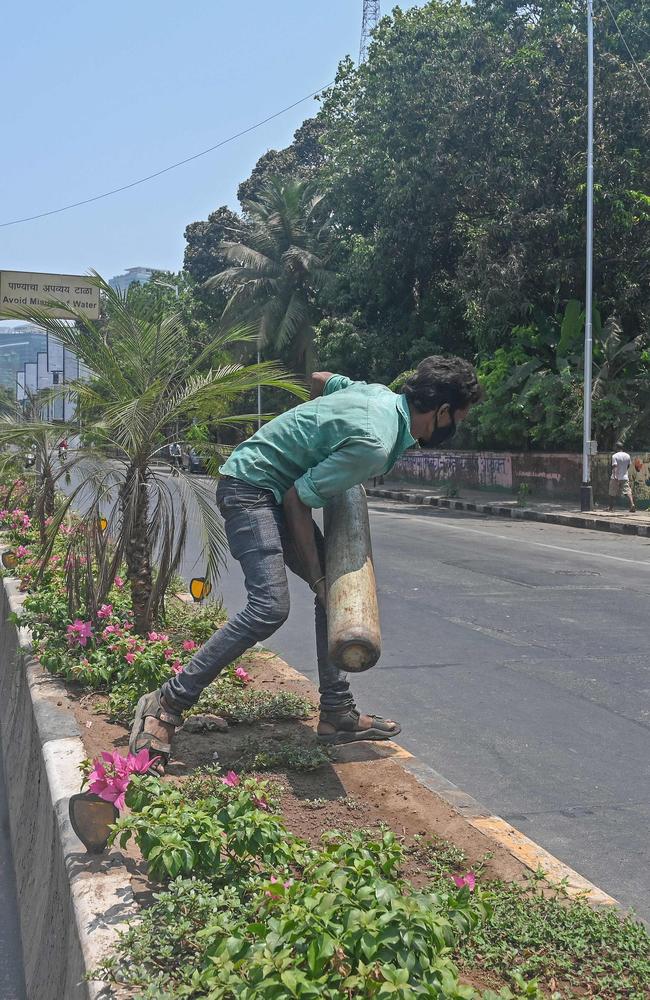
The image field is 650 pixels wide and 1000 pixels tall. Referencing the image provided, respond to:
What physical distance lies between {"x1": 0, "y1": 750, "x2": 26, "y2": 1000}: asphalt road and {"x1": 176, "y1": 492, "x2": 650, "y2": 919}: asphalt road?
1976mm

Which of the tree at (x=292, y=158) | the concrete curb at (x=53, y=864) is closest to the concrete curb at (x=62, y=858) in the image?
the concrete curb at (x=53, y=864)

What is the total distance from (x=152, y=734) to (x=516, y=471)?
25441mm

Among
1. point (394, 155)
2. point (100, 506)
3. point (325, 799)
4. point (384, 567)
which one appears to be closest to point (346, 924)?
point (325, 799)

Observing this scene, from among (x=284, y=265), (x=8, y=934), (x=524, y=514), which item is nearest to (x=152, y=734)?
(x=8, y=934)

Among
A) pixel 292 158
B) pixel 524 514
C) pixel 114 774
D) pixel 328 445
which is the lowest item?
pixel 524 514

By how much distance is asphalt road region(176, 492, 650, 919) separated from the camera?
175 inches

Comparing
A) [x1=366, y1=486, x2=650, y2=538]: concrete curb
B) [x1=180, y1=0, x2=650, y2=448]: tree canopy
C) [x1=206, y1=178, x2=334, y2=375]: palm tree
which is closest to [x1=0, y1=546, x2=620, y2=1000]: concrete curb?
[x1=366, y1=486, x2=650, y2=538]: concrete curb

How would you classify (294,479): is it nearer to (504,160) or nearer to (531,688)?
(531,688)

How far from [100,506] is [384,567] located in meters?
7.11

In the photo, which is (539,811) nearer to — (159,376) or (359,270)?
(159,376)

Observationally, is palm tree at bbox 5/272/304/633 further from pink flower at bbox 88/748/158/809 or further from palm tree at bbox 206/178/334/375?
palm tree at bbox 206/178/334/375

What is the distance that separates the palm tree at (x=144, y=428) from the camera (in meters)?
A: 6.05

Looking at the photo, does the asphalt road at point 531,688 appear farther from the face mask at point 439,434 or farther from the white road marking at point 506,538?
the face mask at point 439,434

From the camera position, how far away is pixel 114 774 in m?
3.27
